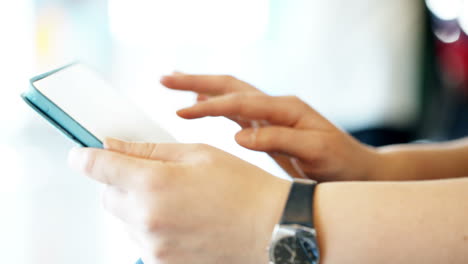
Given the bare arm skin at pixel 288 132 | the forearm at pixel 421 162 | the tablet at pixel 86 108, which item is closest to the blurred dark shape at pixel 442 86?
the forearm at pixel 421 162

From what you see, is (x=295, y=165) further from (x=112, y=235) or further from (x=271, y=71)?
(x=271, y=71)

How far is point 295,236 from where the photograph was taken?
1.28 ft

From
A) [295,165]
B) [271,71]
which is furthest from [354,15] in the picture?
[295,165]

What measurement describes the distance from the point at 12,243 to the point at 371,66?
2474mm

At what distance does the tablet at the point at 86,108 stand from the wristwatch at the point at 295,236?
0.16m

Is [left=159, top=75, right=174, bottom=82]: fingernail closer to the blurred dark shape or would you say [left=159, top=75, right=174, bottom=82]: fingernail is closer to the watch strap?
the watch strap

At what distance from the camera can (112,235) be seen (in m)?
0.68

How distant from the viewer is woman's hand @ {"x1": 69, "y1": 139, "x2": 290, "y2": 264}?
376mm

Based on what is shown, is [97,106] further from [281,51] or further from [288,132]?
[281,51]

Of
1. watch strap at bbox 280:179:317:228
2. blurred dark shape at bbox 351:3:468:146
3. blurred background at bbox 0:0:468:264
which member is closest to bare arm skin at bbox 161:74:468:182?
watch strap at bbox 280:179:317:228

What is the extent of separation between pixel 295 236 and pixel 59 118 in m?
0.22

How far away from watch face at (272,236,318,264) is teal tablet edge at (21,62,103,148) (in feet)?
0.55

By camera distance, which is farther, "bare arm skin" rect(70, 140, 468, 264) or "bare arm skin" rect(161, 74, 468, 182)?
"bare arm skin" rect(161, 74, 468, 182)

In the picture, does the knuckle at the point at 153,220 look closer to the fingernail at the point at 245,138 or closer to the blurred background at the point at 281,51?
the fingernail at the point at 245,138
